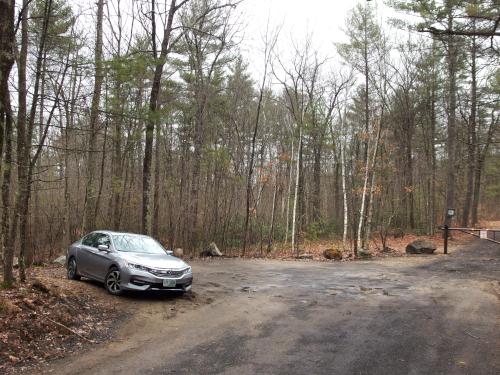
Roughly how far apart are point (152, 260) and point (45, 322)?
300 centimetres

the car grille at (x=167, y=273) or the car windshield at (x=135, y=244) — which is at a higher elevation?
the car windshield at (x=135, y=244)

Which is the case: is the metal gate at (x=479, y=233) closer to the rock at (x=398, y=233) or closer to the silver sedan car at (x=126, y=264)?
the rock at (x=398, y=233)

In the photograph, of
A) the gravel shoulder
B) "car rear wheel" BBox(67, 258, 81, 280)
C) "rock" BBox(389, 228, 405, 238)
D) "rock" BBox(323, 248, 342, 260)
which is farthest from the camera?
"rock" BBox(389, 228, 405, 238)

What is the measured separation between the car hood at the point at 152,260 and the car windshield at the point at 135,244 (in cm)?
40

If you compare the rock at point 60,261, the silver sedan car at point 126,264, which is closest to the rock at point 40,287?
the silver sedan car at point 126,264

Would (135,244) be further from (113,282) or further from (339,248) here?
(339,248)

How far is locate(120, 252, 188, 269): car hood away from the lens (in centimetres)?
992

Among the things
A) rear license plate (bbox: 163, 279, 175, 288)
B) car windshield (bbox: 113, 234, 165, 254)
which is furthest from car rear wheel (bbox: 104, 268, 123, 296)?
rear license plate (bbox: 163, 279, 175, 288)

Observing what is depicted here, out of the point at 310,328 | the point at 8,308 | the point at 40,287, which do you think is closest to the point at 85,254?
the point at 40,287

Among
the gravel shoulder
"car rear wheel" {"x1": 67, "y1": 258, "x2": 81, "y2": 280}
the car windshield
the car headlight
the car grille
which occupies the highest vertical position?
the car windshield

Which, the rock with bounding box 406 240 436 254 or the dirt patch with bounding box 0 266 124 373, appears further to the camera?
the rock with bounding box 406 240 436 254

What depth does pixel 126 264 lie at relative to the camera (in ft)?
32.4

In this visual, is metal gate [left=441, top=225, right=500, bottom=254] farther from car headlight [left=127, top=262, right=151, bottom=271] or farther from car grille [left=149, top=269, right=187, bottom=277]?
car headlight [left=127, top=262, right=151, bottom=271]

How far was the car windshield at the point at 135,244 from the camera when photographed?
10.8m
